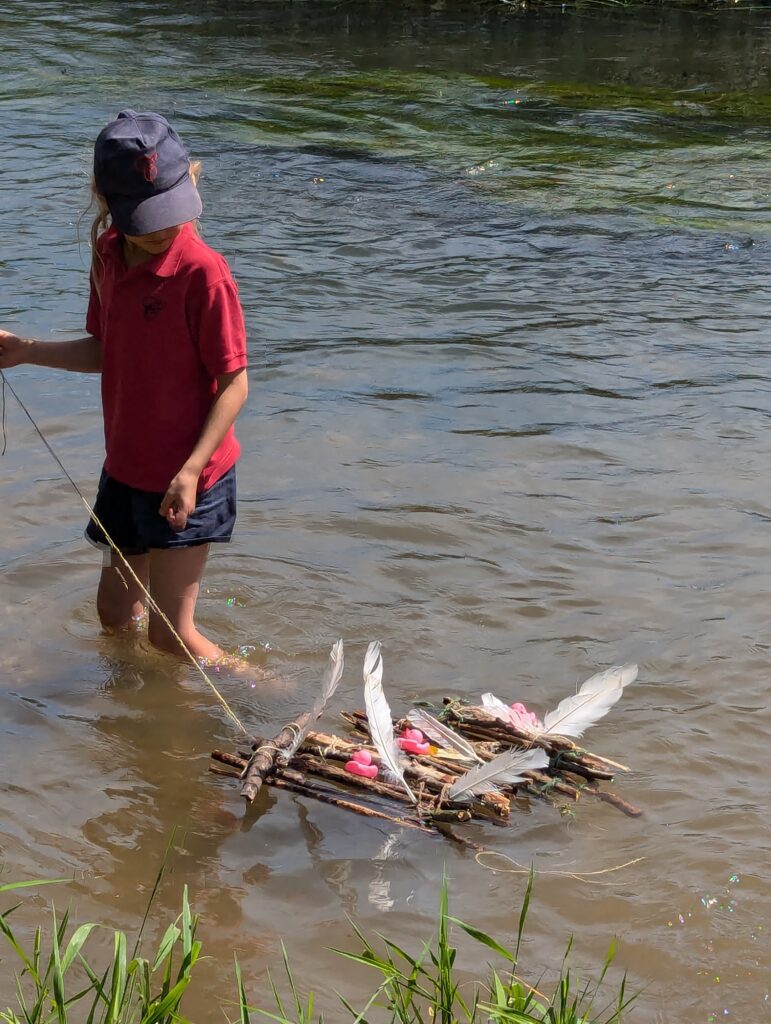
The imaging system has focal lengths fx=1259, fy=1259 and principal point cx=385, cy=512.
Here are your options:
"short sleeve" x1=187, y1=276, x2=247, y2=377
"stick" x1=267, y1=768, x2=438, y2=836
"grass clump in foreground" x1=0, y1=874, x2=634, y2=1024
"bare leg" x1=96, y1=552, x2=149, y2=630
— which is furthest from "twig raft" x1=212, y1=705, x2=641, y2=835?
"short sleeve" x1=187, y1=276, x2=247, y2=377

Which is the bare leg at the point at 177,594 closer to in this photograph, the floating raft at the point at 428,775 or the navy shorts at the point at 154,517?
the navy shorts at the point at 154,517

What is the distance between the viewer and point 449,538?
5059 millimetres

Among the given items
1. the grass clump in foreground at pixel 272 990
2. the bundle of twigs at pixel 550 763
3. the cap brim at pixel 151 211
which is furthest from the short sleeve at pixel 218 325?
the grass clump in foreground at pixel 272 990

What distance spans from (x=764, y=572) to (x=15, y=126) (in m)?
9.46

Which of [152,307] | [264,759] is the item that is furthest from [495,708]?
[152,307]

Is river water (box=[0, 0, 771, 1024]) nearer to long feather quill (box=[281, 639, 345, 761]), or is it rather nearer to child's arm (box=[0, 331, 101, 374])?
long feather quill (box=[281, 639, 345, 761])

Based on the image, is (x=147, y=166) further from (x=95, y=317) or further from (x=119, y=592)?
(x=119, y=592)

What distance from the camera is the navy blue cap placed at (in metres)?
3.38

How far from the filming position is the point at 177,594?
3992 millimetres

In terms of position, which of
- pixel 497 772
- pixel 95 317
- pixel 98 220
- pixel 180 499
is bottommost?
pixel 497 772

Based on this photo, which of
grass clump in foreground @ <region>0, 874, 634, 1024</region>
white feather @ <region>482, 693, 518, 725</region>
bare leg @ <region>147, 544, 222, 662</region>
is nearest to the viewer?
grass clump in foreground @ <region>0, 874, 634, 1024</region>

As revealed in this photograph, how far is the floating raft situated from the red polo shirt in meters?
0.90

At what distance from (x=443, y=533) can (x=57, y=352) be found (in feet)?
6.05

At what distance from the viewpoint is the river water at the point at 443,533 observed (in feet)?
10.3
